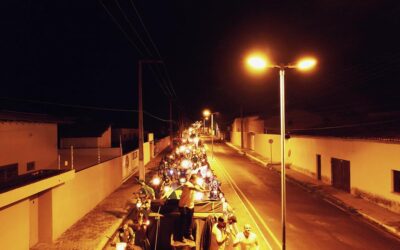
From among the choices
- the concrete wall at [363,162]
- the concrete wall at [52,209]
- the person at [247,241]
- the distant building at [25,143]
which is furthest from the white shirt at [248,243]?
the distant building at [25,143]

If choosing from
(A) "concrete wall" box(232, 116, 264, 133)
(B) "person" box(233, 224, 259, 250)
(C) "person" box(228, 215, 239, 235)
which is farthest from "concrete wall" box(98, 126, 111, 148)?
(B) "person" box(233, 224, 259, 250)

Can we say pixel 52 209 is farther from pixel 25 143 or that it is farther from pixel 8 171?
pixel 25 143

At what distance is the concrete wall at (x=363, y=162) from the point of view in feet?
48.1

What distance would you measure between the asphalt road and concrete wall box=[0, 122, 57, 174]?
10.3 metres

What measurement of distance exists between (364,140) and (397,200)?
12.1 ft

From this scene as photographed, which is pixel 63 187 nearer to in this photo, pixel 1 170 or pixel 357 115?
pixel 1 170

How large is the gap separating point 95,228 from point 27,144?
6.86 meters

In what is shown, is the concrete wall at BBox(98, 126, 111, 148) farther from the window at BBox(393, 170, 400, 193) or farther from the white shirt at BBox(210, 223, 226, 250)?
the white shirt at BBox(210, 223, 226, 250)

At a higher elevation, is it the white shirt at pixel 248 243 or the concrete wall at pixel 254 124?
the concrete wall at pixel 254 124

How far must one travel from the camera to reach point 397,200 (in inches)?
552

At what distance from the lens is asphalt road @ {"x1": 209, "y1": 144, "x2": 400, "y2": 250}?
10898mm

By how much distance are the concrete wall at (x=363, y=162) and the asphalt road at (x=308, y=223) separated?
1.85 m

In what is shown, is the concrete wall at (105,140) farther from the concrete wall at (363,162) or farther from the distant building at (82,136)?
the concrete wall at (363,162)

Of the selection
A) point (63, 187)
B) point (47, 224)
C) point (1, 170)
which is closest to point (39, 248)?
point (47, 224)
